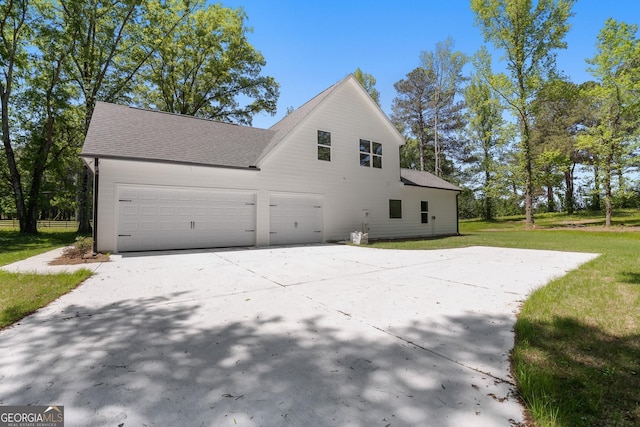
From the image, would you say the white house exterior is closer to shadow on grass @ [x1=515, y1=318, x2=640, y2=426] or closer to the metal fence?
shadow on grass @ [x1=515, y1=318, x2=640, y2=426]

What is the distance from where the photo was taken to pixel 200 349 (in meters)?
2.57

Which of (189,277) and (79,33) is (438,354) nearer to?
(189,277)

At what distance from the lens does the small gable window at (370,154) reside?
15.0m

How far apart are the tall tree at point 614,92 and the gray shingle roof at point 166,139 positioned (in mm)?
23405

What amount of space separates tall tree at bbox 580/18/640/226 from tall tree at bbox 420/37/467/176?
10.3m

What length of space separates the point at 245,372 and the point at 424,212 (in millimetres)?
17315

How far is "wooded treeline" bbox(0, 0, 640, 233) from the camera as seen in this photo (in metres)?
17.4

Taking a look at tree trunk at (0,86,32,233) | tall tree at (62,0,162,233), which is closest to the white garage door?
tall tree at (62,0,162,233)

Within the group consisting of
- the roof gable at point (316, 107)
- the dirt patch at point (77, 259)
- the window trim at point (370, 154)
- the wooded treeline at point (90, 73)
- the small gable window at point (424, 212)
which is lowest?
the dirt patch at point (77, 259)

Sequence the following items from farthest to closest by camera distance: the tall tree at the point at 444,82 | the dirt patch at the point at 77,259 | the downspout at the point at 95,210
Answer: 1. the tall tree at the point at 444,82
2. the downspout at the point at 95,210
3. the dirt patch at the point at 77,259

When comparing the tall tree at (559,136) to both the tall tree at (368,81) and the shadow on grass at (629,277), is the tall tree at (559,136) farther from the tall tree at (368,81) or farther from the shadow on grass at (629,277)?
the shadow on grass at (629,277)

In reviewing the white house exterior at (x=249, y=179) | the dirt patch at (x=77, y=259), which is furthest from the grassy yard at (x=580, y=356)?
the white house exterior at (x=249, y=179)

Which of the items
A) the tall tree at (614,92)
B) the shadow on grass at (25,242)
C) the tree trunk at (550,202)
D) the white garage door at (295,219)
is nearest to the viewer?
the shadow on grass at (25,242)

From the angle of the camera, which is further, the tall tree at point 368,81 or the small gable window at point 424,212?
the tall tree at point 368,81
